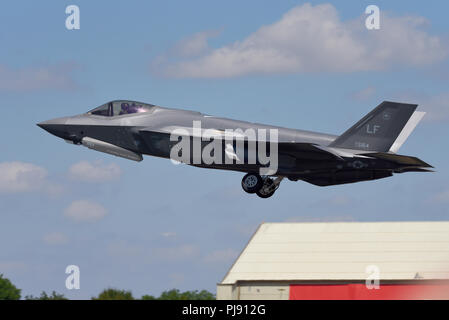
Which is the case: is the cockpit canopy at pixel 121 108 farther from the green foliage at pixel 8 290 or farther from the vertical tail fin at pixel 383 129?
the green foliage at pixel 8 290

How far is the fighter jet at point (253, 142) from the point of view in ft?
95.2

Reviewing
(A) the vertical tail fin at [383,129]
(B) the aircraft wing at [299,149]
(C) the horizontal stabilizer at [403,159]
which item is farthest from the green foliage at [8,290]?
(C) the horizontal stabilizer at [403,159]

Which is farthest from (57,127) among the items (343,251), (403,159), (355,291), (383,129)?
(343,251)

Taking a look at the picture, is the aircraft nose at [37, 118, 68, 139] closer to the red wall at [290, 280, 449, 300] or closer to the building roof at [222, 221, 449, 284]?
the building roof at [222, 221, 449, 284]

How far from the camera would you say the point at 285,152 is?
99.2ft

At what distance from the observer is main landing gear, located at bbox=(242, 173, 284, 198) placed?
3086cm

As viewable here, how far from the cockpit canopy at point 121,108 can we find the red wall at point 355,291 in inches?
420

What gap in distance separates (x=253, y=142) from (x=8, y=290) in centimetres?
5973
